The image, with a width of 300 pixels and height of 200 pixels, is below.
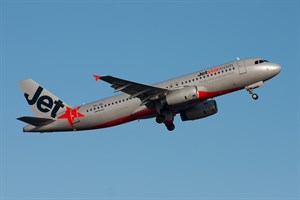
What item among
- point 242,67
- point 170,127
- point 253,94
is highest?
point 242,67

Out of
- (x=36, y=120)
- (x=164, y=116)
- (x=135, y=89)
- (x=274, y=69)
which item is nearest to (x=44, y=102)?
(x=36, y=120)

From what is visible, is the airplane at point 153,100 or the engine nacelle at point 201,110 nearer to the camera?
the airplane at point 153,100

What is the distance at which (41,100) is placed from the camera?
208 ft

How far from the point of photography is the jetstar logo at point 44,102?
62375mm

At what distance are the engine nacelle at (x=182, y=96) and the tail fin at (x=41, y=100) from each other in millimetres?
11175

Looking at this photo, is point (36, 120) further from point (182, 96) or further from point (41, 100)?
point (182, 96)

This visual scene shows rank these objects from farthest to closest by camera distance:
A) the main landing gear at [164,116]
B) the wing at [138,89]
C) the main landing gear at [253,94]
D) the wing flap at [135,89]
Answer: the main landing gear at [164,116] → the main landing gear at [253,94] → the wing at [138,89] → the wing flap at [135,89]

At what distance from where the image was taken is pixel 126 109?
59.3 m

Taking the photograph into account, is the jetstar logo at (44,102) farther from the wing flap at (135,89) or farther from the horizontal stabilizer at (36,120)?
the wing flap at (135,89)

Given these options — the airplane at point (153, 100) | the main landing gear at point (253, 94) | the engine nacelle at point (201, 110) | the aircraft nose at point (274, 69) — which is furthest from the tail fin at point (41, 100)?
the aircraft nose at point (274, 69)

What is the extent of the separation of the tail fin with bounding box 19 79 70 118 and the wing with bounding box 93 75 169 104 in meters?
8.27

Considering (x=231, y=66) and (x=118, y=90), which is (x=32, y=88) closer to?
(x=118, y=90)

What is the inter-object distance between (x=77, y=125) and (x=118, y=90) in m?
7.96

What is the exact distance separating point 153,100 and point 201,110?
5.56m
